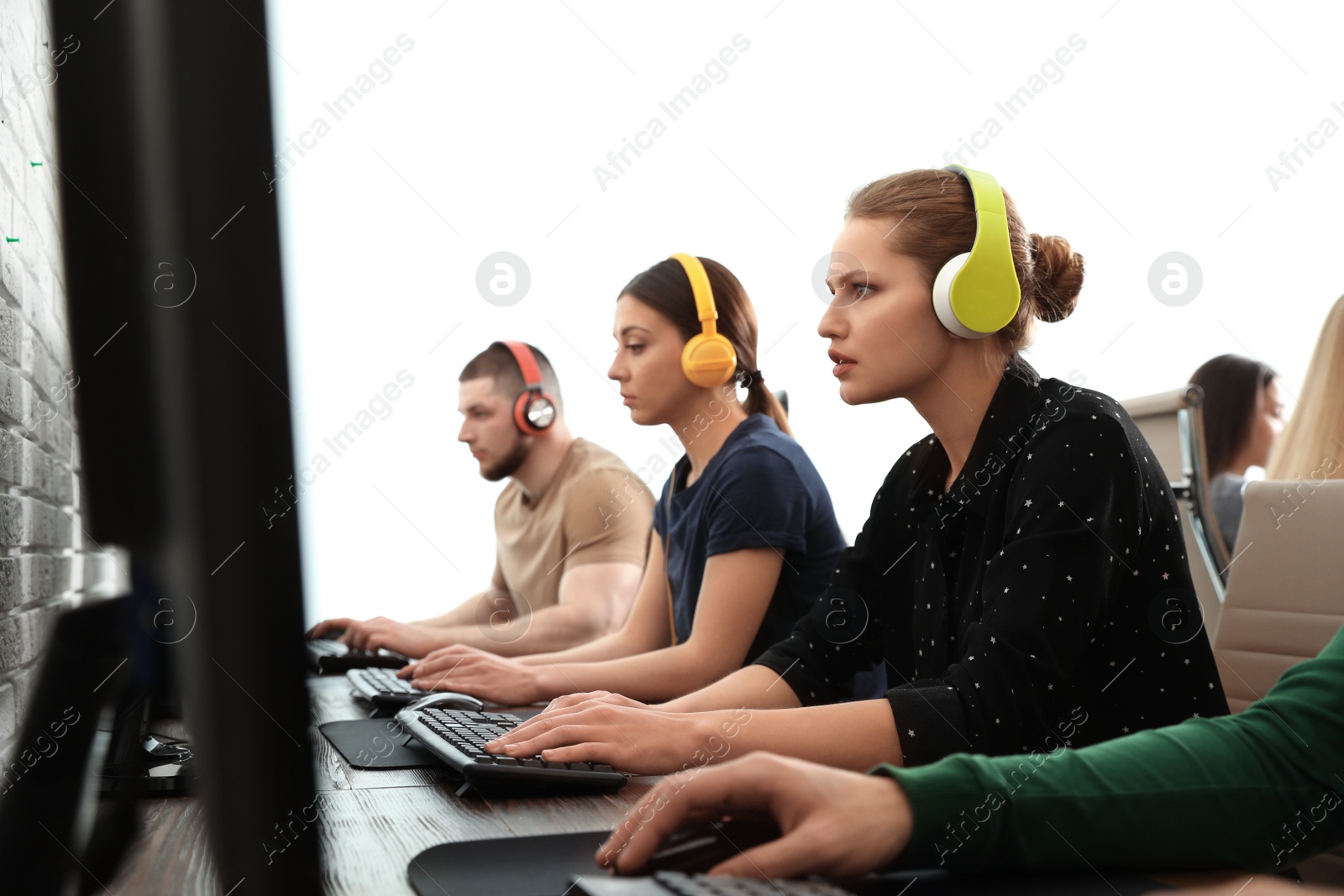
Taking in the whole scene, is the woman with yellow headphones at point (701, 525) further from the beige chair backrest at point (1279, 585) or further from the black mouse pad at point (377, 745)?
the beige chair backrest at point (1279, 585)

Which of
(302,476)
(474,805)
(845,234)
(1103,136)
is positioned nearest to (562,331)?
(1103,136)

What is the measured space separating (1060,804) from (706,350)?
3.71 feet

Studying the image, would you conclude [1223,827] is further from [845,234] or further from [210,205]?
[845,234]

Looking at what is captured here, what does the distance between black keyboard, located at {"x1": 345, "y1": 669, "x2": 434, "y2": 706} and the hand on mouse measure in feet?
2.17

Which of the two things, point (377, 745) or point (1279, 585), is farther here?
point (1279, 585)

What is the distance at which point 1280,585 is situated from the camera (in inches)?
46.0

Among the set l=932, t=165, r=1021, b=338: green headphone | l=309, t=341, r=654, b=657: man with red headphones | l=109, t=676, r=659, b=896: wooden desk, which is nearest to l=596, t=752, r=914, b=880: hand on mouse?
l=109, t=676, r=659, b=896: wooden desk

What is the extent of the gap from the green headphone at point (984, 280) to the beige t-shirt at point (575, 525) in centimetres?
109

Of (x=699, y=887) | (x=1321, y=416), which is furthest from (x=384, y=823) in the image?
(x=1321, y=416)

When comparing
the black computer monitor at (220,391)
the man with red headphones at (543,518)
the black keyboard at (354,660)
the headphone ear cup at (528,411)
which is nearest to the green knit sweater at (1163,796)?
the black computer monitor at (220,391)

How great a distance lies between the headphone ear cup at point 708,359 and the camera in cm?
160

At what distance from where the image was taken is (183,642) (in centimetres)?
19

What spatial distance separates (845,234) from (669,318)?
0.59 meters

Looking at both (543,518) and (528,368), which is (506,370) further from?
(543,518)
